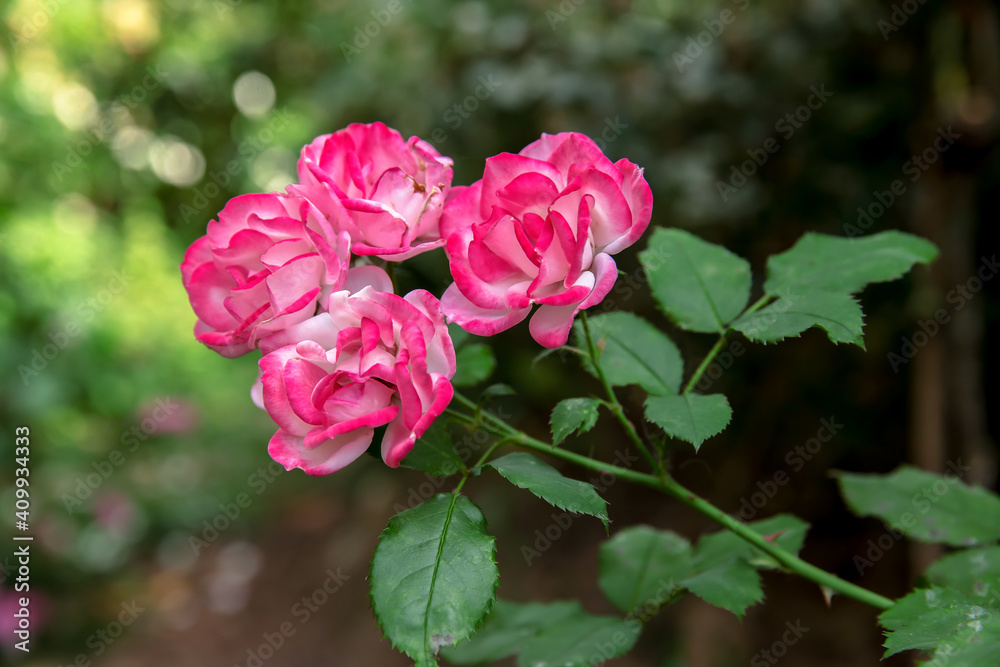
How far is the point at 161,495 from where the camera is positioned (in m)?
3.86

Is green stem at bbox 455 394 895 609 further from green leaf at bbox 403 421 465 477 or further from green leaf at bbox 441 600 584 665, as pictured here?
green leaf at bbox 441 600 584 665

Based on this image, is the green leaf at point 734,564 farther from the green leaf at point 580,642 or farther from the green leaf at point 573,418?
the green leaf at point 573,418

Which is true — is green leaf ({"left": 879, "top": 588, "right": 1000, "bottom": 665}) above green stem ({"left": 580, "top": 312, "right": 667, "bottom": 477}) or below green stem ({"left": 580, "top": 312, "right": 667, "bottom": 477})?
below

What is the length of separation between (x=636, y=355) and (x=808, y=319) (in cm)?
18

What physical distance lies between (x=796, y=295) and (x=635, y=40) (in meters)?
1.56

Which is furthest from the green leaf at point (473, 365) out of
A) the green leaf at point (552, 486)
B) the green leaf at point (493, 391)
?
the green leaf at point (552, 486)

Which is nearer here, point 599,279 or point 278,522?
point 599,279

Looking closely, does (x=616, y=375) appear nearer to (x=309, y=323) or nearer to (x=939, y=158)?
(x=309, y=323)

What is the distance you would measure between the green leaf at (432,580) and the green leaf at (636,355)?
9.3 inches

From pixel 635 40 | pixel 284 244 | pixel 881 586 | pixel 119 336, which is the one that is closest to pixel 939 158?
pixel 635 40

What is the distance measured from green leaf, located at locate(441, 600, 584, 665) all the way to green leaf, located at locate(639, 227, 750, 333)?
0.37m

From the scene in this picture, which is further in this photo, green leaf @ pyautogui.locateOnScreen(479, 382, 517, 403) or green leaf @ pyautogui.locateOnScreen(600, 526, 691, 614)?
green leaf @ pyautogui.locateOnScreen(600, 526, 691, 614)

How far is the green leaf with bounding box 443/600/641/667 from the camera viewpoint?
68 centimetres

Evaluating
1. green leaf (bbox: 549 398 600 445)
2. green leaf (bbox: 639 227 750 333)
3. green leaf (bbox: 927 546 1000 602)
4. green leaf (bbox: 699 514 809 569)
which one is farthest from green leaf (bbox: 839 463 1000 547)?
green leaf (bbox: 549 398 600 445)
